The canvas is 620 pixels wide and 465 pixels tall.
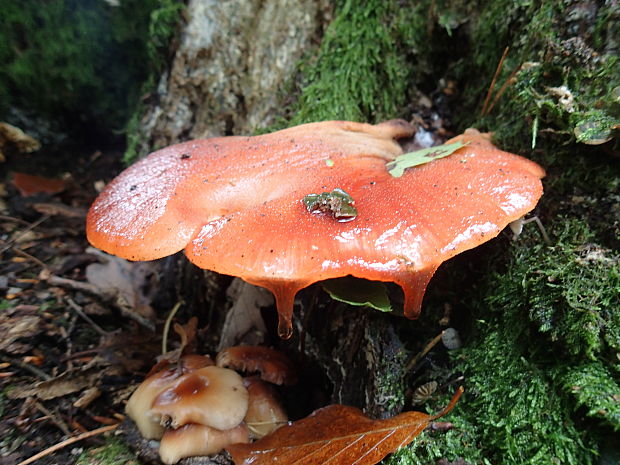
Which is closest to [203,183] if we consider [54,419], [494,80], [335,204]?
[335,204]

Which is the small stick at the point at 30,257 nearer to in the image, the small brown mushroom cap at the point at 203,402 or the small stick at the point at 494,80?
the small brown mushroom cap at the point at 203,402

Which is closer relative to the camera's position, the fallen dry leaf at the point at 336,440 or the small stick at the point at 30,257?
the fallen dry leaf at the point at 336,440

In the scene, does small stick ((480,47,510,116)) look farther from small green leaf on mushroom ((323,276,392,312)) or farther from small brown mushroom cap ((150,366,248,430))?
small brown mushroom cap ((150,366,248,430))

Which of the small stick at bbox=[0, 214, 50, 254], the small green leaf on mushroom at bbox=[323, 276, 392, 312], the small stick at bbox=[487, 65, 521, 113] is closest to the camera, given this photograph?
the small green leaf on mushroom at bbox=[323, 276, 392, 312]

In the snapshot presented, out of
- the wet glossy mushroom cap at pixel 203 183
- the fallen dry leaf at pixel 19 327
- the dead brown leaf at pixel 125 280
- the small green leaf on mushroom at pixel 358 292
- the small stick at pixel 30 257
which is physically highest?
the wet glossy mushroom cap at pixel 203 183

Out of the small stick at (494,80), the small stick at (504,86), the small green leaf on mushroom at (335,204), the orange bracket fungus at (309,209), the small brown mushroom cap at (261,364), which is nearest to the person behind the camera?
the orange bracket fungus at (309,209)

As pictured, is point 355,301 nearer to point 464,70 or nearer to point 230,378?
point 230,378

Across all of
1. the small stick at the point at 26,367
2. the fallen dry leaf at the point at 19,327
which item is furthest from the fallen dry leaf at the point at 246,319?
the fallen dry leaf at the point at 19,327

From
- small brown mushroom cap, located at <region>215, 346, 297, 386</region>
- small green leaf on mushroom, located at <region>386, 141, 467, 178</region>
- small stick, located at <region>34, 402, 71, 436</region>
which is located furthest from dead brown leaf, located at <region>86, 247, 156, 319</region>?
small green leaf on mushroom, located at <region>386, 141, 467, 178</region>
